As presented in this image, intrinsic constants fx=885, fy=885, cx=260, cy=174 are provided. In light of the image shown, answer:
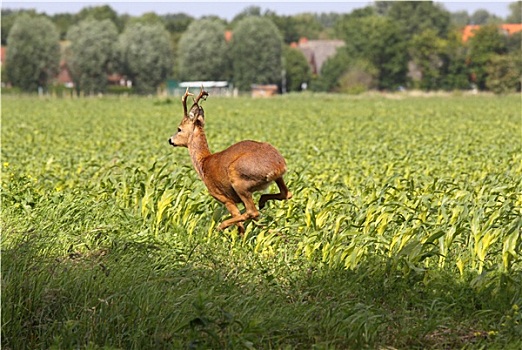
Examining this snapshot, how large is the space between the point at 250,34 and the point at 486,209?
85.9 meters

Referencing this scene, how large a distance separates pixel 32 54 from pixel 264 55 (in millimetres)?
23689

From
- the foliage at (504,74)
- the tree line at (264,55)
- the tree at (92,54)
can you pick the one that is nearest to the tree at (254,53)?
the tree line at (264,55)

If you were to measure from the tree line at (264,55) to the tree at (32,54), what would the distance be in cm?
10

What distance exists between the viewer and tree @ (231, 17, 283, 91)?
303ft

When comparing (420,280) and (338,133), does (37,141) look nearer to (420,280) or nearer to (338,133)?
(338,133)

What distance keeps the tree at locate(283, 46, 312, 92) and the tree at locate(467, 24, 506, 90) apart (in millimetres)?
20793

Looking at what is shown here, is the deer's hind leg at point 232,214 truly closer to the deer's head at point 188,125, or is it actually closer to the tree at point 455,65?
the deer's head at point 188,125

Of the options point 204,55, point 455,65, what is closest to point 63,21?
point 204,55

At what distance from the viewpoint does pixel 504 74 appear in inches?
3332

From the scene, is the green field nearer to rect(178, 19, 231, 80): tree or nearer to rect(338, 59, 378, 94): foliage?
rect(178, 19, 231, 80): tree

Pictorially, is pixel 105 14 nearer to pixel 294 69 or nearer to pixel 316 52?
pixel 316 52

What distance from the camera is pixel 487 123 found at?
102 feet

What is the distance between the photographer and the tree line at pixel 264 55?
85.9 m

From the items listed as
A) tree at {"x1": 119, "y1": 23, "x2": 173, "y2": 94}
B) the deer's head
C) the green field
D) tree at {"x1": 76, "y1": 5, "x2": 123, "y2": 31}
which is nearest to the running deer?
the deer's head
